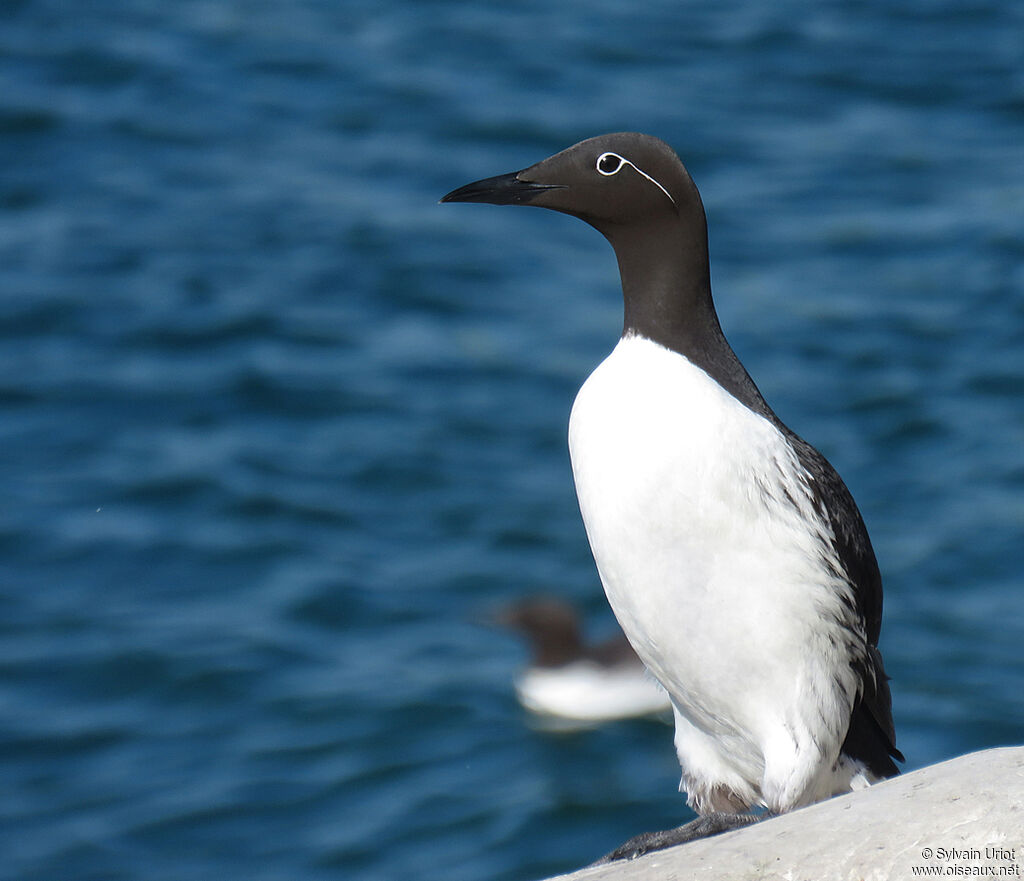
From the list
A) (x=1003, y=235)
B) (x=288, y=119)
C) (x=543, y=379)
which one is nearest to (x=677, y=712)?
(x=543, y=379)

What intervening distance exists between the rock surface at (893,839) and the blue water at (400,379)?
493 centimetres

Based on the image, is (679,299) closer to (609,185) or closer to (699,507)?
(609,185)

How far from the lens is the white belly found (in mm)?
4688

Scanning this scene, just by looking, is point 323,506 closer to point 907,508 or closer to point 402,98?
point 907,508

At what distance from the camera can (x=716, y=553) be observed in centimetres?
477

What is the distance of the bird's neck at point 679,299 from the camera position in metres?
4.86

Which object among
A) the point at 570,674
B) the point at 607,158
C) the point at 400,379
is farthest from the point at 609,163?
the point at 400,379

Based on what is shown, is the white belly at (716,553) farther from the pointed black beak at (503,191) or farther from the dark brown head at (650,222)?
the pointed black beak at (503,191)

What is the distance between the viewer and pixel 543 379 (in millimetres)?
11422

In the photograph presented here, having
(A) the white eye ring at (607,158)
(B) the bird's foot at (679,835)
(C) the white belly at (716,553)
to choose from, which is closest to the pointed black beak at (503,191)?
(A) the white eye ring at (607,158)

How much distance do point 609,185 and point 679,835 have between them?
181cm

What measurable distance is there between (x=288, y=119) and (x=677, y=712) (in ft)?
30.7

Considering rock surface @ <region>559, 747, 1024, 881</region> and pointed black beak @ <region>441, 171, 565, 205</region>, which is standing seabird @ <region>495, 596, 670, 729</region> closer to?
pointed black beak @ <region>441, 171, 565, 205</region>

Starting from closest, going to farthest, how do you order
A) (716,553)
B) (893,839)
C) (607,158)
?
1. (893,839)
2. (716,553)
3. (607,158)
